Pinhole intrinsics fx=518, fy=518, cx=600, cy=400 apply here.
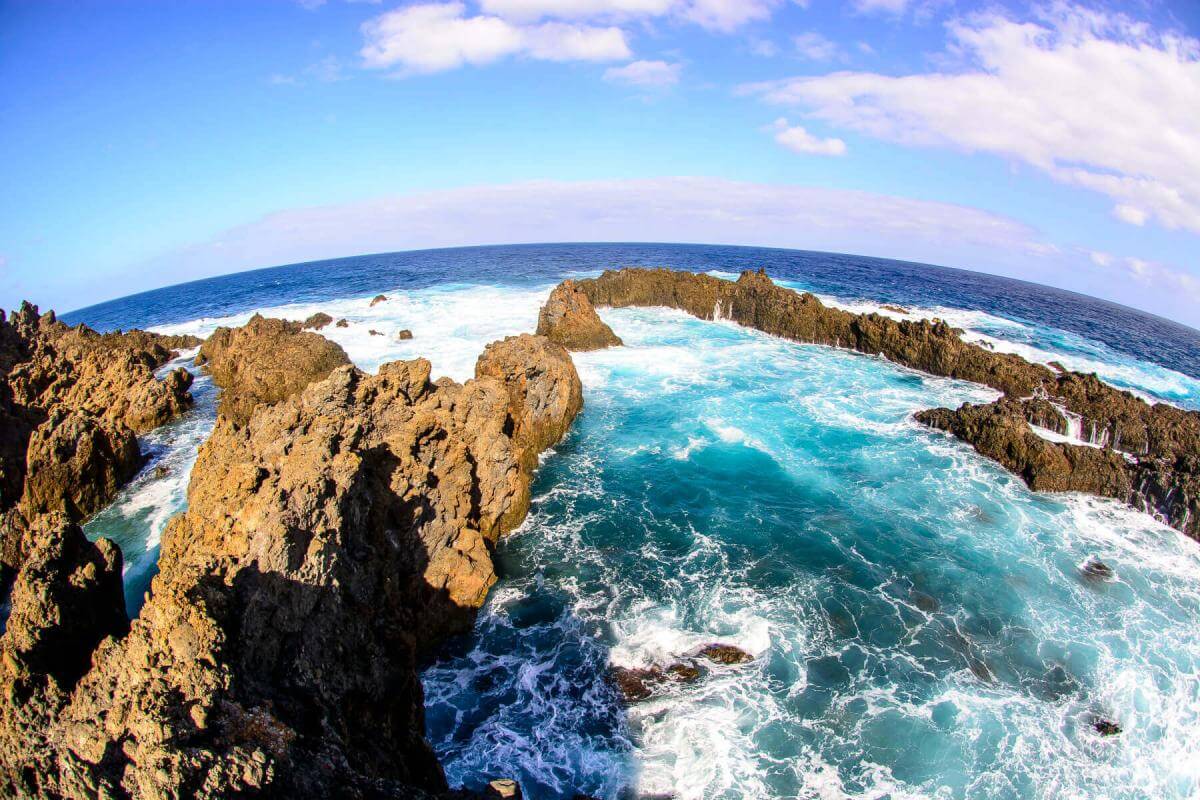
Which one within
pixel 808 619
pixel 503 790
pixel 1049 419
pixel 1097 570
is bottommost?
pixel 808 619

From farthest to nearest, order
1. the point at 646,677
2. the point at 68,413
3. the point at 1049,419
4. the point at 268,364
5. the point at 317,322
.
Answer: the point at 317,322
the point at 1049,419
the point at 268,364
the point at 68,413
the point at 646,677

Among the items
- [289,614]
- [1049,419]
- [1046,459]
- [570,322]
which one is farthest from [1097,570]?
[570,322]

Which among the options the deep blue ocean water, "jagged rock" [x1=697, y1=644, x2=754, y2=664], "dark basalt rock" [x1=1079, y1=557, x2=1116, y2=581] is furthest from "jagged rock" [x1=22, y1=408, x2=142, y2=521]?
"dark basalt rock" [x1=1079, y1=557, x2=1116, y2=581]

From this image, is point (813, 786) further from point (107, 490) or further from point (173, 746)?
point (107, 490)

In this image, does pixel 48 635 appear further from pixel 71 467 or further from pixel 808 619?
pixel 71 467

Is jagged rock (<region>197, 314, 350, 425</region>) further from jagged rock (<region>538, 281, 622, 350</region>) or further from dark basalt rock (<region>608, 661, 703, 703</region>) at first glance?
dark basalt rock (<region>608, 661, 703, 703</region>)

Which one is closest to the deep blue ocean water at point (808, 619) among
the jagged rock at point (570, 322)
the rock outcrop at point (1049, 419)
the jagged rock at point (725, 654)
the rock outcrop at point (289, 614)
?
the jagged rock at point (725, 654)

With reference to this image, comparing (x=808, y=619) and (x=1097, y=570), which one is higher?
(x=1097, y=570)
